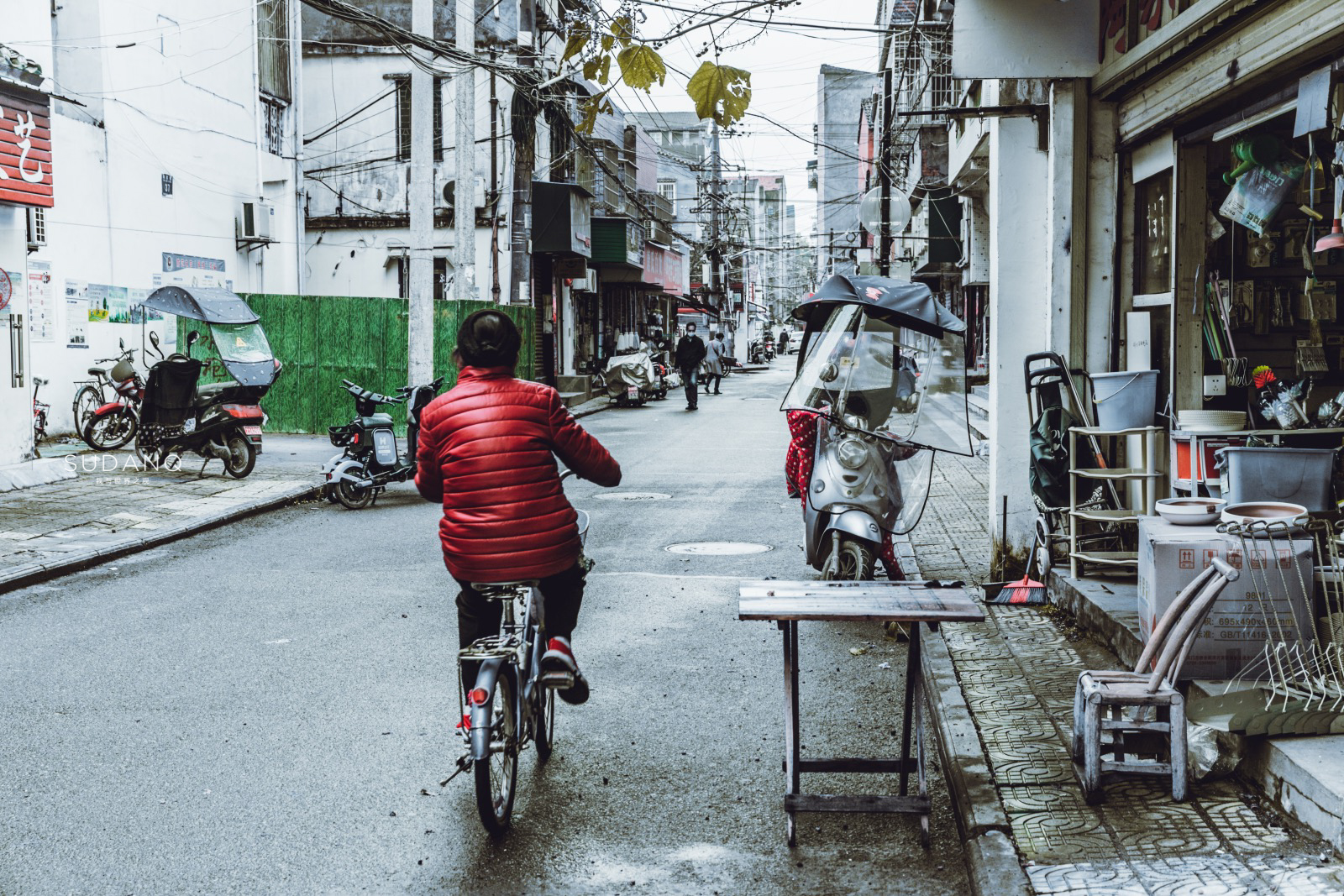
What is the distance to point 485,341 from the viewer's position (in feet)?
15.9

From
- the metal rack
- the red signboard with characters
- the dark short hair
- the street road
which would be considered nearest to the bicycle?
the street road

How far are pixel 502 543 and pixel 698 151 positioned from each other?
97579 millimetres

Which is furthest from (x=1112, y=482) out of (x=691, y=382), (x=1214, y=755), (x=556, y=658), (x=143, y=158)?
(x=691, y=382)

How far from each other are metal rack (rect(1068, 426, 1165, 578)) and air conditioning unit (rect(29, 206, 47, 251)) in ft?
46.5

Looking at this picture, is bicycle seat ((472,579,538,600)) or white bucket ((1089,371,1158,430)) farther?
white bucket ((1089,371,1158,430))

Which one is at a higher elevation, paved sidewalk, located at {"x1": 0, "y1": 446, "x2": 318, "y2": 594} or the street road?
paved sidewalk, located at {"x1": 0, "y1": 446, "x2": 318, "y2": 594}

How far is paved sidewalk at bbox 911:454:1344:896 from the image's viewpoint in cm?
404

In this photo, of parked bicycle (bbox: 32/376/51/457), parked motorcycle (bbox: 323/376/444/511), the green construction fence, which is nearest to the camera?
parked motorcycle (bbox: 323/376/444/511)

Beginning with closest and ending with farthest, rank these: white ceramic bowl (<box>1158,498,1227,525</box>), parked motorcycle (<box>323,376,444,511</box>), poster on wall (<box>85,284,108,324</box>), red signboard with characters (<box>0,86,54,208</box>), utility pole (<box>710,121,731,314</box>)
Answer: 1. white ceramic bowl (<box>1158,498,1227,525</box>)
2. red signboard with characters (<box>0,86,54,208</box>)
3. parked motorcycle (<box>323,376,444,511</box>)
4. poster on wall (<box>85,284,108,324</box>)
5. utility pole (<box>710,121,731,314</box>)

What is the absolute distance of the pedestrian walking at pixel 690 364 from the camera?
30125 millimetres

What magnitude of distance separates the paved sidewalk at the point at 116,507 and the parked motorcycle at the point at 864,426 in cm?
608

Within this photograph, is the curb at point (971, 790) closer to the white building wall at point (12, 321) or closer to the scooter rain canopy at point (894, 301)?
the scooter rain canopy at point (894, 301)

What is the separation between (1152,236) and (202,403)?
1157cm

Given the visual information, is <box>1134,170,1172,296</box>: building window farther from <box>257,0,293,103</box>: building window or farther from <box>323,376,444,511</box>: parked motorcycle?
<box>257,0,293,103</box>: building window
